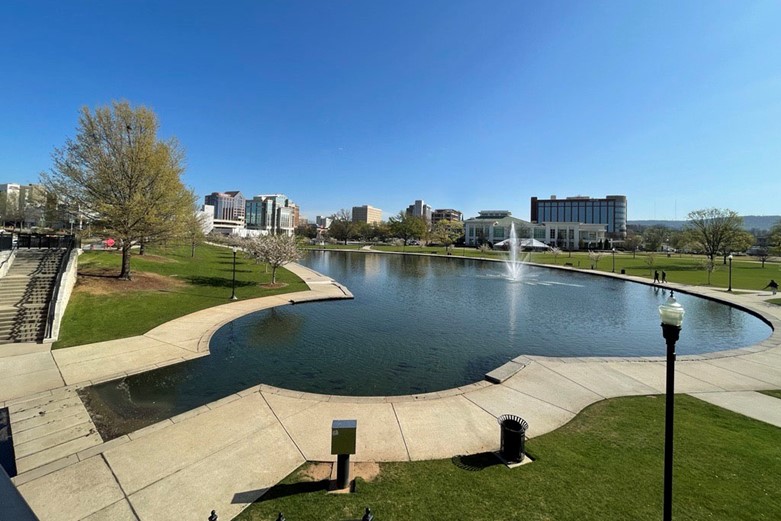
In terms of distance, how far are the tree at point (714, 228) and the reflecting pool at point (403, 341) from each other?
164 ft

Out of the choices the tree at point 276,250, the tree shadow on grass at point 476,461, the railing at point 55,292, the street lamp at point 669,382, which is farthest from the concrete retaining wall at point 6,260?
the street lamp at point 669,382

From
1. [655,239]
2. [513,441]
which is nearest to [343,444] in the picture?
[513,441]

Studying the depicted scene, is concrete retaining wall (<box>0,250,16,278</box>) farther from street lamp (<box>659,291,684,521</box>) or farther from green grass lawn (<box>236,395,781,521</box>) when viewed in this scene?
street lamp (<box>659,291,684,521</box>)

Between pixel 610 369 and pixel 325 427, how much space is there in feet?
33.3

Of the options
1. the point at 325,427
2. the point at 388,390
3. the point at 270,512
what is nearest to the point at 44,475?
the point at 270,512

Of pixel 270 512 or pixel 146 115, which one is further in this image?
pixel 146 115

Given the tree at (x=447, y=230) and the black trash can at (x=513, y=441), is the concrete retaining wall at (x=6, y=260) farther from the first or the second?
the tree at (x=447, y=230)

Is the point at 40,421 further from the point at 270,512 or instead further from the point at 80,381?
the point at 270,512

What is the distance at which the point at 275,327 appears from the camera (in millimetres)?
17547

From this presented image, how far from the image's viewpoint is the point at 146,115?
81.8 ft

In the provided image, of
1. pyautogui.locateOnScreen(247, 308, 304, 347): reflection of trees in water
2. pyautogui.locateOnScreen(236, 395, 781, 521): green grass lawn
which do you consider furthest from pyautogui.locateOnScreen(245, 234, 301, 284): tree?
pyautogui.locateOnScreen(236, 395, 781, 521): green grass lawn

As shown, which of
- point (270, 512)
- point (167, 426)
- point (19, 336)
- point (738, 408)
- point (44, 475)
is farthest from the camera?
point (19, 336)

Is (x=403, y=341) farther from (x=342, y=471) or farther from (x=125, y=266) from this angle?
(x=125, y=266)

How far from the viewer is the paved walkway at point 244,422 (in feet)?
19.3
